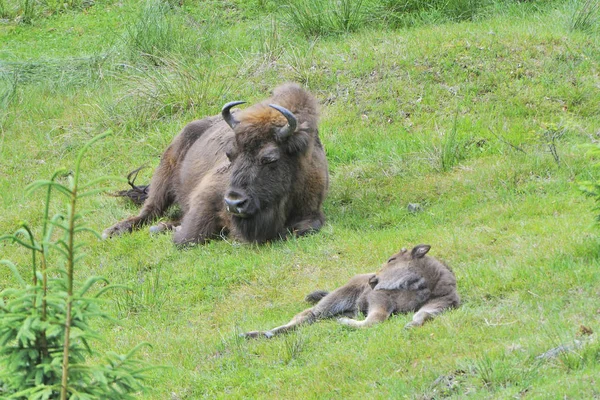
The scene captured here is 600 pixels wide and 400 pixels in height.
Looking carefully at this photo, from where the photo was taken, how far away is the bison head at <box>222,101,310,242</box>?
11070mm

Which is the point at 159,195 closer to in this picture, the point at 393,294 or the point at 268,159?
the point at 268,159

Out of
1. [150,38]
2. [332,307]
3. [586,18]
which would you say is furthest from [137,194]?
[586,18]

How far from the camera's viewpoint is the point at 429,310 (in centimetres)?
780

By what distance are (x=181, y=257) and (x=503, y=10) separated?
9000 millimetres

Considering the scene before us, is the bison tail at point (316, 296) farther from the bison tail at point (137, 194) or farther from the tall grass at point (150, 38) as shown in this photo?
the tall grass at point (150, 38)

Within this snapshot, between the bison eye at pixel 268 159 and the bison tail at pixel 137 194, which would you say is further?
the bison tail at pixel 137 194

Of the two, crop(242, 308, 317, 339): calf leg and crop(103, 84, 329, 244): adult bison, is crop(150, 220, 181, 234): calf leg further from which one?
crop(242, 308, 317, 339): calf leg

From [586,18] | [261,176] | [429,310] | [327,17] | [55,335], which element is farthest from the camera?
[327,17]

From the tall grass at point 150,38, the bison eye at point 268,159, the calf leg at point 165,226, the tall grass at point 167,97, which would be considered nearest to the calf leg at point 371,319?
the bison eye at point 268,159

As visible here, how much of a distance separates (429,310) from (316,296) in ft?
4.84

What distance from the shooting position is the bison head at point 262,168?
11070 millimetres

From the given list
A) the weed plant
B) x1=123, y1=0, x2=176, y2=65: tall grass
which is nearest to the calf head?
the weed plant

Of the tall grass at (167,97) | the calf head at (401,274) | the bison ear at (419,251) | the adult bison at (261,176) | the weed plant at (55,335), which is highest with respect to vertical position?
the weed plant at (55,335)

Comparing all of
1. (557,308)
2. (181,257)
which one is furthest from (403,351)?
(181,257)
